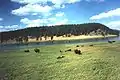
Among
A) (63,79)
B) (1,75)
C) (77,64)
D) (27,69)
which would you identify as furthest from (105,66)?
(1,75)

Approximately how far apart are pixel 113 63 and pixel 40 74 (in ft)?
30.0

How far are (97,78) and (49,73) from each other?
217 inches

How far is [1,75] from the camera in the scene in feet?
87.7

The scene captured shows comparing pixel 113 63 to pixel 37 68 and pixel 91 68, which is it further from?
pixel 37 68

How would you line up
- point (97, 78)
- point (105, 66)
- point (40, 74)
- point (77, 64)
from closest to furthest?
point (97, 78), point (40, 74), point (105, 66), point (77, 64)

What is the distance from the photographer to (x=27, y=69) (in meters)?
29.4

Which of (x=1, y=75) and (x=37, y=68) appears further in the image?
(x=37, y=68)

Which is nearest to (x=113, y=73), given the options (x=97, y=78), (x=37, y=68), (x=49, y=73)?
(x=97, y=78)

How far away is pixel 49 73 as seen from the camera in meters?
27.0

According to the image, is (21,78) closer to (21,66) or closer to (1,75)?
(1,75)

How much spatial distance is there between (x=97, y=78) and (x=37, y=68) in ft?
27.8

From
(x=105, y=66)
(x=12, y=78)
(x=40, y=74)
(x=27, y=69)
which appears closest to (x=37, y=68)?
(x=27, y=69)

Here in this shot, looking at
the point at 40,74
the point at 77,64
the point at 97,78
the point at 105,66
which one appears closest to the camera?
the point at 97,78

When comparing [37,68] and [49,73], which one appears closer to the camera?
[49,73]
